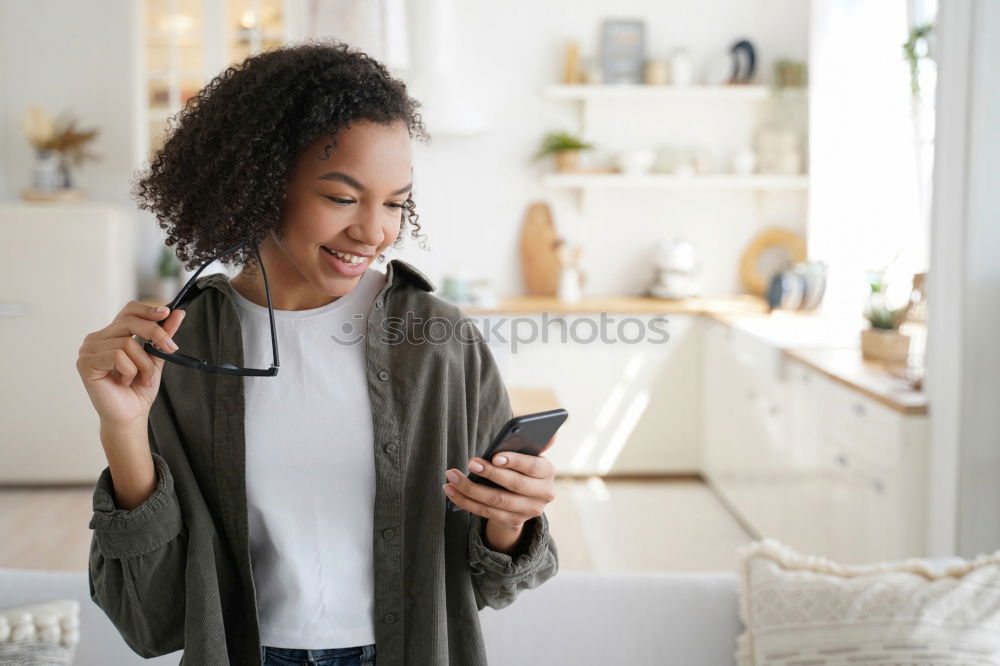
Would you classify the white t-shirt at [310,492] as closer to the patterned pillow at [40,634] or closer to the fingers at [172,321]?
the fingers at [172,321]

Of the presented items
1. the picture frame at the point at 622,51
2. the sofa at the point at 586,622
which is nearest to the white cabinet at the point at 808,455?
the sofa at the point at 586,622

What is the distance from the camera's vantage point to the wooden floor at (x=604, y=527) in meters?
3.52

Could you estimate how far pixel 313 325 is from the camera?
109cm

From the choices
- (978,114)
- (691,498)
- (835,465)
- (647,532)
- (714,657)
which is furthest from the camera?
(691,498)

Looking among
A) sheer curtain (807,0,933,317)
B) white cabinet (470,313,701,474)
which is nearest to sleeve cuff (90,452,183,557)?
sheer curtain (807,0,933,317)

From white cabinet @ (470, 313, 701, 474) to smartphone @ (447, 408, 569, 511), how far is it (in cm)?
344

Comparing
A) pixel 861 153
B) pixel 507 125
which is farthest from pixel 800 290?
pixel 507 125

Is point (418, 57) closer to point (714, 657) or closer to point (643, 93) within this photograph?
point (643, 93)

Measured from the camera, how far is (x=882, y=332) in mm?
3152

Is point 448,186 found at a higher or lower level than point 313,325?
higher

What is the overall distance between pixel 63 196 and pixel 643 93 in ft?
9.39

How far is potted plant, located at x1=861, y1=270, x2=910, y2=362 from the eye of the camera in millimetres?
3090

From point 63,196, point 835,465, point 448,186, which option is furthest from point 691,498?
point 63,196

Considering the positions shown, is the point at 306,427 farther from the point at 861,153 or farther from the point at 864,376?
the point at 861,153
